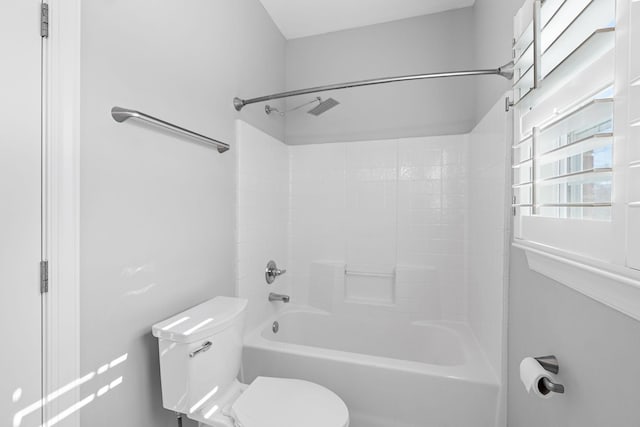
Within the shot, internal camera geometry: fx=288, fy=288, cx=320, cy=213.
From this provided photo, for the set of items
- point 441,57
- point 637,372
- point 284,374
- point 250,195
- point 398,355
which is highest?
point 441,57

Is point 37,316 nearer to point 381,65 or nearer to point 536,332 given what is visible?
point 536,332

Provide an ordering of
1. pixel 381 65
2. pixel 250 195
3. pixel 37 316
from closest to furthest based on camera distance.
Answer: pixel 37 316 → pixel 250 195 → pixel 381 65

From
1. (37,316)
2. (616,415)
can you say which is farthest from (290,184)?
(616,415)

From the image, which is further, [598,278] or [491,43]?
[491,43]

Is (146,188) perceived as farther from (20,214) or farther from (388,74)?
(388,74)

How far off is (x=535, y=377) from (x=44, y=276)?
1478 mm

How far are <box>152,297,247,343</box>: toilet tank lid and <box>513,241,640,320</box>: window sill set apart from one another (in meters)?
1.19

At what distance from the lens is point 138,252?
1.11 metres

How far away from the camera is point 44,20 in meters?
0.83

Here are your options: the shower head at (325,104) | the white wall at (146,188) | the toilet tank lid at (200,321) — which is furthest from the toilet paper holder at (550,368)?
the shower head at (325,104)

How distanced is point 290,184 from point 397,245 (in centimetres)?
102

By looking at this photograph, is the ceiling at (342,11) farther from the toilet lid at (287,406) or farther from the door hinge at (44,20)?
the toilet lid at (287,406)

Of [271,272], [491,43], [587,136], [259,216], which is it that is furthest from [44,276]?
[491,43]

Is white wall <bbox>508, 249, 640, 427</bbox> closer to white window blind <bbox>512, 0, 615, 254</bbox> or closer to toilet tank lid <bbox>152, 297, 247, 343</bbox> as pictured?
white window blind <bbox>512, 0, 615, 254</bbox>
